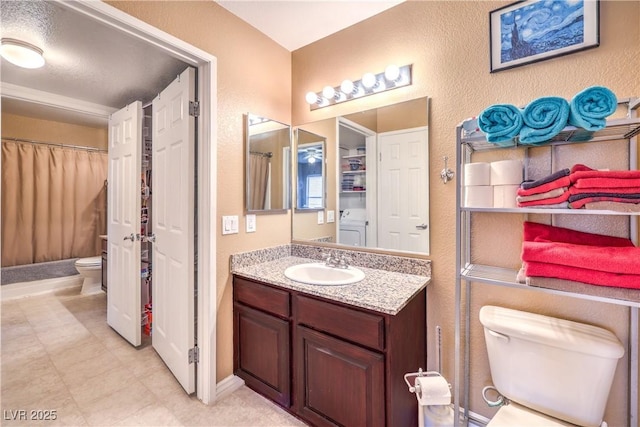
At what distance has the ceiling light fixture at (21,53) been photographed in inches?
73.7

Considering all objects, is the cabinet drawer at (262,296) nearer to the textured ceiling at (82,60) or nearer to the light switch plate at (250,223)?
the light switch plate at (250,223)

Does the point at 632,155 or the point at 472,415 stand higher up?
the point at 632,155

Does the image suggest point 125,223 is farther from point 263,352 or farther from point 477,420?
point 477,420

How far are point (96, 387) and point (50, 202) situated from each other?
320 cm

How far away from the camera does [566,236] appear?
116cm

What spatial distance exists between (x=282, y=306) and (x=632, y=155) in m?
1.70

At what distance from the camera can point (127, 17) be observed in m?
1.29

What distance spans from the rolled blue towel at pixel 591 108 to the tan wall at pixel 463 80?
1.31ft

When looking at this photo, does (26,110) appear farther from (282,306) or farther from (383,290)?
(383,290)

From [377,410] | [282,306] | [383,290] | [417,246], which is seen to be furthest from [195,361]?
[417,246]

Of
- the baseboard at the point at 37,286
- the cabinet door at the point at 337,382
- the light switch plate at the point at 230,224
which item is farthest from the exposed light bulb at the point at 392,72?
the baseboard at the point at 37,286

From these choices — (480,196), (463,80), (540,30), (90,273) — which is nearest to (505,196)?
(480,196)

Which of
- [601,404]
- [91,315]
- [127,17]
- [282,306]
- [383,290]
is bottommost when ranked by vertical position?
[91,315]

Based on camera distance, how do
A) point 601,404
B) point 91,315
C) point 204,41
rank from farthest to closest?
point 91,315 → point 204,41 → point 601,404
